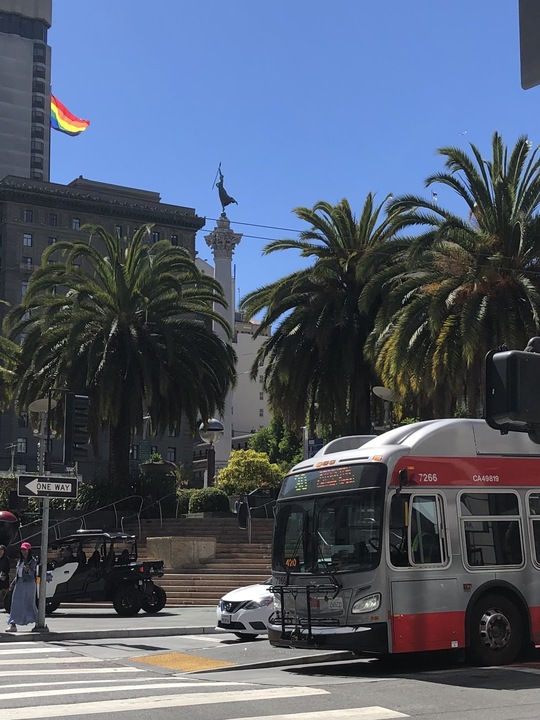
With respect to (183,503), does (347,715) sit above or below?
below

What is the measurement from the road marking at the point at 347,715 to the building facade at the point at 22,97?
118567 millimetres

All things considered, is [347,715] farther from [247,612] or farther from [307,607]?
[247,612]

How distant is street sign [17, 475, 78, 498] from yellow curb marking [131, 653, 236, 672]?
4.44 metres

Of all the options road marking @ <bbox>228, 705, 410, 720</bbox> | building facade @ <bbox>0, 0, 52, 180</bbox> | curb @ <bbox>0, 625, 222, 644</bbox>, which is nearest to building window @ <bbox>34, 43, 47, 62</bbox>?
building facade @ <bbox>0, 0, 52, 180</bbox>

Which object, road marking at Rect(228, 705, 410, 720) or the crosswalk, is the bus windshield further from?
road marking at Rect(228, 705, 410, 720)

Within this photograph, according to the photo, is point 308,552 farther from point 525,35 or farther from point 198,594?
point 198,594

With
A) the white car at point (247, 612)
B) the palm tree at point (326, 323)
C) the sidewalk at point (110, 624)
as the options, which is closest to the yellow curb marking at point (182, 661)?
the white car at point (247, 612)

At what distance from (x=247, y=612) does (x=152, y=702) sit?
7098 mm

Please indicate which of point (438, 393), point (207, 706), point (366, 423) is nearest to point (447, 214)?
point (438, 393)

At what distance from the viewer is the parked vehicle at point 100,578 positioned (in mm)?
21922

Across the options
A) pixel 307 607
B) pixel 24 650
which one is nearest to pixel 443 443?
pixel 307 607

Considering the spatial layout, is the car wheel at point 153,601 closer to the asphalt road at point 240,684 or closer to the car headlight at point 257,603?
the asphalt road at point 240,684

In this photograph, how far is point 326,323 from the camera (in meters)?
33.1

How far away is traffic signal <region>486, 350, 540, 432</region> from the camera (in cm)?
595
